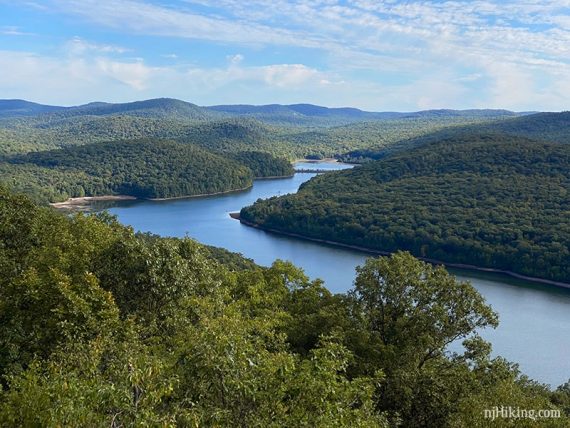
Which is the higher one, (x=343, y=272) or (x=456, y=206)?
(x=456, y=206)

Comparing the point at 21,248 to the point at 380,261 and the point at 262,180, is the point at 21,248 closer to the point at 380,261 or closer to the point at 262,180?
the point at 380,261

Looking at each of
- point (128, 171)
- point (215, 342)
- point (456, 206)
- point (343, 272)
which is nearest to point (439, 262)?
point (343, 272)

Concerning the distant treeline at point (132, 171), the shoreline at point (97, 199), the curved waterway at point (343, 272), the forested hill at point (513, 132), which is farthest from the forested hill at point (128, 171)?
the forested hill at point (513, 132)

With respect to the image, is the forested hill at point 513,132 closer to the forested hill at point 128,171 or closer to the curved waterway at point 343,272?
the forested hill at point 128,171
